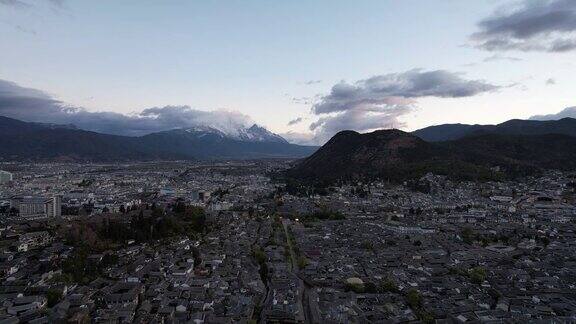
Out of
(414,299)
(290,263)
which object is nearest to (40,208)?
(290,263)

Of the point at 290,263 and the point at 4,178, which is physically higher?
the point at 4,178

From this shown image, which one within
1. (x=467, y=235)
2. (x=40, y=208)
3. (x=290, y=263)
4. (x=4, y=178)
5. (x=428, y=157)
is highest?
(x=428, y=157)

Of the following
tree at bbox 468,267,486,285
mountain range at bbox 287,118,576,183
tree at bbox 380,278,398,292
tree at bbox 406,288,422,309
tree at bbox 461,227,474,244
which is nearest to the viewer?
tree at bbox 406,288,422,309

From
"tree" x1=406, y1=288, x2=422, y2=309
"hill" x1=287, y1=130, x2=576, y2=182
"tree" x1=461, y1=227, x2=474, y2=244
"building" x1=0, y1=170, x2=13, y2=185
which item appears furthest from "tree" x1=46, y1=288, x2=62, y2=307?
"building" x1=0, y1=170, x2=13, y2=185

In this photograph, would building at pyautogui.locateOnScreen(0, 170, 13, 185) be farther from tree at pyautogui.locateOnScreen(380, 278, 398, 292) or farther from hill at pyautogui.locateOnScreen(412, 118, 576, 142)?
hill at pyautogui.locateOnScreen(412, 118, 576, 142)

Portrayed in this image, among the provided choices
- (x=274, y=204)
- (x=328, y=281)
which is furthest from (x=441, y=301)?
(x=274, y=204)

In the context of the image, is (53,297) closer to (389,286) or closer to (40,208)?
(389,286)

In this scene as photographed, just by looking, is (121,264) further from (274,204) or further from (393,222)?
(274,204)

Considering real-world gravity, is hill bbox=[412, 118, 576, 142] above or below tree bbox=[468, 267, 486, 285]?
above

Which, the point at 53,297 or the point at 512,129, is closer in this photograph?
the point at 53,297
